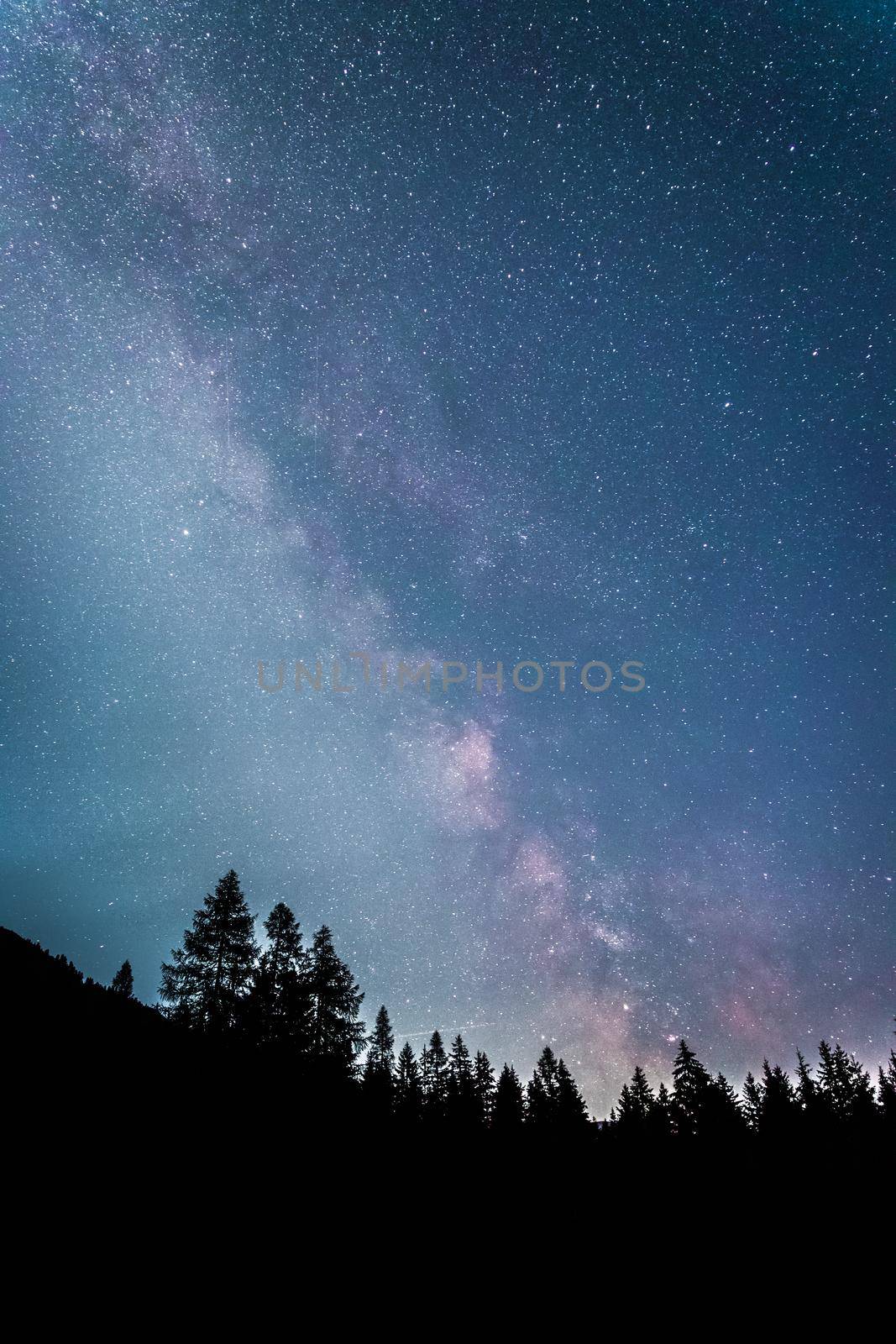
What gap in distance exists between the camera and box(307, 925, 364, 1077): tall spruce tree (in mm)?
26172

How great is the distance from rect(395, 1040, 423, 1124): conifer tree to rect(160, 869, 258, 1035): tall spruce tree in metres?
12.0

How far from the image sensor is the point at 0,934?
20.6 metres

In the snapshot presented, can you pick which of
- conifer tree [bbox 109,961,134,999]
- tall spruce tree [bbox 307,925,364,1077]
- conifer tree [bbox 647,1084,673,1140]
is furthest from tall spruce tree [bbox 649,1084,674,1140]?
conifer tree [bbox 109,961,134,999]

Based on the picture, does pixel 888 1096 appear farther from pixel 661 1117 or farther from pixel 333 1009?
pixel 333 1009

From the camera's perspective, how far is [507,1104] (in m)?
40.0

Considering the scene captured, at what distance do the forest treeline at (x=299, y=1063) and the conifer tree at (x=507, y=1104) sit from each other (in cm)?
12

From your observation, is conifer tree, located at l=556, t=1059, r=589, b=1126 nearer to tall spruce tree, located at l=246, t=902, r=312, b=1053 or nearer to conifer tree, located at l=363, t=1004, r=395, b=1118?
conifer tree, located at l=363, t=1004, r=395, b=1118

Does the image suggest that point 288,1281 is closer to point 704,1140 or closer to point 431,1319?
point 431,1319

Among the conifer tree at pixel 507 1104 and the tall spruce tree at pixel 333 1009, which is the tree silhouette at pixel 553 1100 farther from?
the tall spruce tree at pixel 333 1009

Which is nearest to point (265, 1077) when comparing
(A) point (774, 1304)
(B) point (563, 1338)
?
(B) point (563, 1338)

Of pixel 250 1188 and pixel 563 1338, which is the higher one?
pixel 250 1188

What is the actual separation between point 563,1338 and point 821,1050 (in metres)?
56.1

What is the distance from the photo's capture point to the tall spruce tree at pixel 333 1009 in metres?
26.2

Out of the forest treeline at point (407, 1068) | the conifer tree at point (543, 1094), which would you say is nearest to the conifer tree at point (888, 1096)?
the forest treeline at point (407, 1068)
